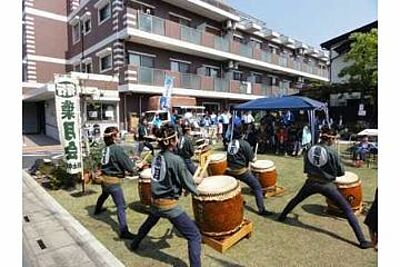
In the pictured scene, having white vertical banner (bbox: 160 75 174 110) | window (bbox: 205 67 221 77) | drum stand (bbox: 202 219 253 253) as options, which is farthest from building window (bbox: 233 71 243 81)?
drum stand (bbox: 202 219 253 253)

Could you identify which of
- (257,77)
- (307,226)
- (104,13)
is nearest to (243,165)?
(307,226)

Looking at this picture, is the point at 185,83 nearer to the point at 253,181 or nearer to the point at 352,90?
the point at 352,90

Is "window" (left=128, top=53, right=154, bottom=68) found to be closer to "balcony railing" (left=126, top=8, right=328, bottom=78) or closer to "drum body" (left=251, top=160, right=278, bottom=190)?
"balcony railing" (left=126, top=8, right=328, bottom=78)

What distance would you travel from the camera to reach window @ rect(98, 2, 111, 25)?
18.4 m

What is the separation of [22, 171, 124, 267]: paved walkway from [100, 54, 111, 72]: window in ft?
45.3

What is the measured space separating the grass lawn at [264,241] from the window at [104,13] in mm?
15103

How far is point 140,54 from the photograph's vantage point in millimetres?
18141

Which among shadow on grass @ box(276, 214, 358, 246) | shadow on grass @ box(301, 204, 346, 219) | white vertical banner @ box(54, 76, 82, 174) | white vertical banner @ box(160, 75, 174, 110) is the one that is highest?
white vertical banner @ box(160, 75, 174, 110)

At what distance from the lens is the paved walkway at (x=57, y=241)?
146 inches

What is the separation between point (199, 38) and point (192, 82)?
290cm

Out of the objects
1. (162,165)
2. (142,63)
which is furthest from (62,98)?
(142,63)

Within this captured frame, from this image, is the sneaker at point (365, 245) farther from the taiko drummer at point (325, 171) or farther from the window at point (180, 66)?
the window at point (180, 66)

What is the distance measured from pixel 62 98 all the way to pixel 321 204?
17.9 feet

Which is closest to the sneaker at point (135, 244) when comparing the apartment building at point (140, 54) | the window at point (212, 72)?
the apartment building at point (140, 54)
